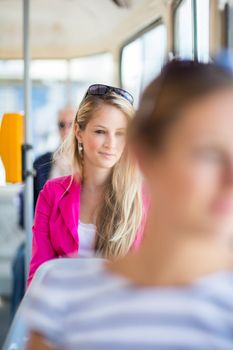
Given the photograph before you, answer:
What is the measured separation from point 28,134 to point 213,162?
245 cm

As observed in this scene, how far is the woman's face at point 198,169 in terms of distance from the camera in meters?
0.38

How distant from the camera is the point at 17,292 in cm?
264

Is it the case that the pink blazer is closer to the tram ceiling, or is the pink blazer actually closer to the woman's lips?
the woman's lips

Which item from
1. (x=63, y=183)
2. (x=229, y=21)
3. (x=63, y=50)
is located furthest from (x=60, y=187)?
(x=63, y=50)

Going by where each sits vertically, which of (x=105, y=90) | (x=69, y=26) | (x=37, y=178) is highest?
(x=69, y=26)

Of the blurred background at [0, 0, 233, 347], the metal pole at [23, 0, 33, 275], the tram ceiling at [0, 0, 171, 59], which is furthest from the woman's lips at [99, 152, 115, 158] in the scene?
the metal pole at [23, 0, 33, 275]

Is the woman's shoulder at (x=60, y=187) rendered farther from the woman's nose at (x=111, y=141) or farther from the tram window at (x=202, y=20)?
the tram window at (x=202, y=20)

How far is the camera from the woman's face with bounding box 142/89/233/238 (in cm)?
38

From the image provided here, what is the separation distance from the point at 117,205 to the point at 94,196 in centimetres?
14

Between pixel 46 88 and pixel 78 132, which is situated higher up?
pixel 46 88

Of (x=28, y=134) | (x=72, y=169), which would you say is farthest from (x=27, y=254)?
(x=72, y=169)

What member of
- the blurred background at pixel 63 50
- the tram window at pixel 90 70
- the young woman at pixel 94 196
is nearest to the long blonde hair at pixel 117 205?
the young woman at pixel 94 196

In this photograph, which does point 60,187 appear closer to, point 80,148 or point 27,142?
point 80,148

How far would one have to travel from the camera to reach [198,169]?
1.26ft
